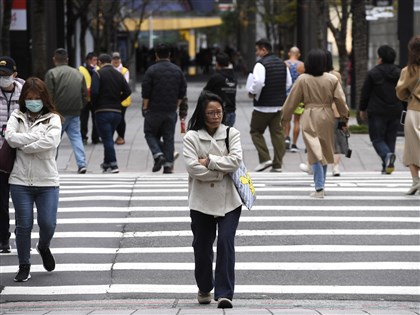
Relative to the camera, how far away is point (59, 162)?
18906mm

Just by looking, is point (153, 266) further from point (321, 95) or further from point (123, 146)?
point (123, 146)

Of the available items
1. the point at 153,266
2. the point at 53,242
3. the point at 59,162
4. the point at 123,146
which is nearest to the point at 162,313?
the point at 153,266

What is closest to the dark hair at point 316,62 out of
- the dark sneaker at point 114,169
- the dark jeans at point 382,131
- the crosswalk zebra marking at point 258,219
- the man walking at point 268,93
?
the crosswalk zebra marking at point 258,219

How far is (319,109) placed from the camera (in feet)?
44.1

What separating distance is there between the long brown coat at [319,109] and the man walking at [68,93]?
468 centimetres

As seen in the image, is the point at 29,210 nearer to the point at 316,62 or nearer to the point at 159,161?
the point at 316,62

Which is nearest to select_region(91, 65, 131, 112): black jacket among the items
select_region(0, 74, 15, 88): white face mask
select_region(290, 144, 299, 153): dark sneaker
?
select_region(290, 144, 299, 153): dark sneaker

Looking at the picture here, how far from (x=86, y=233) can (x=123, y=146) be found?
31.8ft

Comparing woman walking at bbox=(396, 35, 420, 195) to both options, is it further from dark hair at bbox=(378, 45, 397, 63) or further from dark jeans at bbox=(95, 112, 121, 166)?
dark jeans at bbox=(95, 112, 121, 166)

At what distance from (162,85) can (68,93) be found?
66.8 inches

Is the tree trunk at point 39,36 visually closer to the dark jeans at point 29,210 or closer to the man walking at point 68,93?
the man walking at point 68,93

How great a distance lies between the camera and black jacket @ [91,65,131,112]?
17188 mm

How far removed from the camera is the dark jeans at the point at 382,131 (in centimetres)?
1593

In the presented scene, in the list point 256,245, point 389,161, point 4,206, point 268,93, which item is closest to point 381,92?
point 389,161
